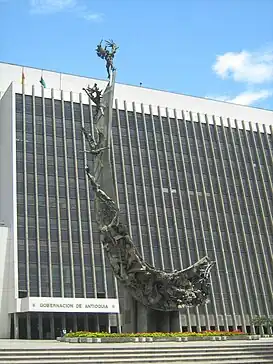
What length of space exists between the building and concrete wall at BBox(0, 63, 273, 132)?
19cm

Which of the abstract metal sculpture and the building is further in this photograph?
the building

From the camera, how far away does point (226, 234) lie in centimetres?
7119

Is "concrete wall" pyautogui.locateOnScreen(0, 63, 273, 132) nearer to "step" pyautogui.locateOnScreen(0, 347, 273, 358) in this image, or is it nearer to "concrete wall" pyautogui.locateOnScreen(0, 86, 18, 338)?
"concrete wall" pyautogui.locateOnScreen(0, 86, 18, 338)

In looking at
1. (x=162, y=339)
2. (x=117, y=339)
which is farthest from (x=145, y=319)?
(x=117, y=339)

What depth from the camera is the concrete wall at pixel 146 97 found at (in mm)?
71625

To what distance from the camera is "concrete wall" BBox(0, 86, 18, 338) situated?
192 ft

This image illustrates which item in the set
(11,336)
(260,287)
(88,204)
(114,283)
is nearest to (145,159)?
(88,204)

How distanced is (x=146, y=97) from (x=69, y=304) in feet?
105

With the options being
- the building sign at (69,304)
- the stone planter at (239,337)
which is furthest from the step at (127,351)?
the building sign at (69,304)

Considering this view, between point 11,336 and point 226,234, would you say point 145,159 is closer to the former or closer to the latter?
point 226,234

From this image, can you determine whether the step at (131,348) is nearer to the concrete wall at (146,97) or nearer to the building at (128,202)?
the building at (128,202)

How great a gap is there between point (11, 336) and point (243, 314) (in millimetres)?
28003

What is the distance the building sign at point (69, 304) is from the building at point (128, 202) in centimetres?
11

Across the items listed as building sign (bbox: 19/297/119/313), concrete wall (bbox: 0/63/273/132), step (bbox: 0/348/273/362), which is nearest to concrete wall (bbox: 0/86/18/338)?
building sign (bbox: 19/297/119/313)
